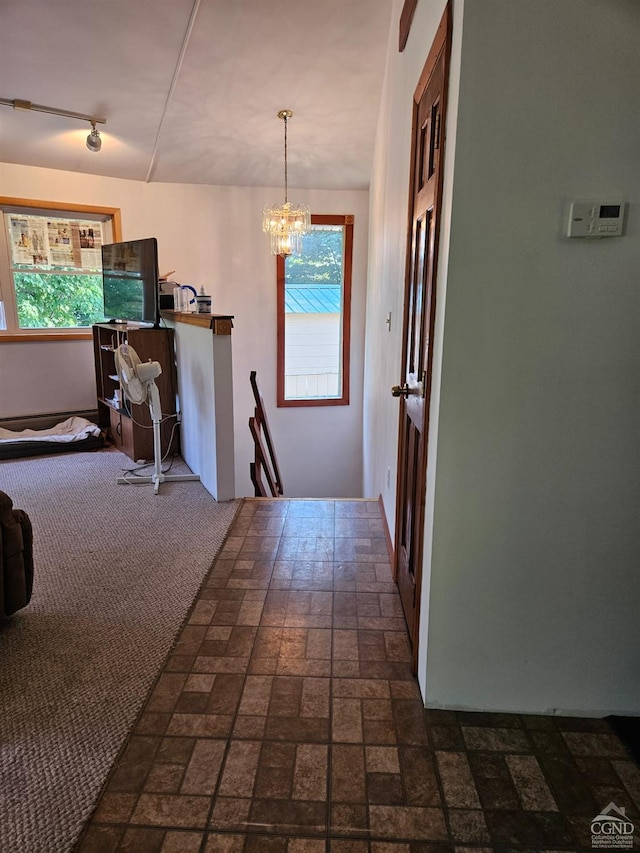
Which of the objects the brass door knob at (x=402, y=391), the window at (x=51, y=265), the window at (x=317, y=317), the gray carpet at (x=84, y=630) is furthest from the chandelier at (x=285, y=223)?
the brass door knob at (x=402, y=391)

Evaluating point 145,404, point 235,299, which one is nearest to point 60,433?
point 145,404

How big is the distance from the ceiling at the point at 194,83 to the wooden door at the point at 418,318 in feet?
6.19

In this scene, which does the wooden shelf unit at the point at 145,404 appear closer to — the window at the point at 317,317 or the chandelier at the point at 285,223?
the chandelier at the point at 285,223

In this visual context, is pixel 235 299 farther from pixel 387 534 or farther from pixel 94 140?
pixel 387 534

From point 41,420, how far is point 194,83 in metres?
3.19

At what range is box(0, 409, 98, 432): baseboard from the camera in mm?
4840

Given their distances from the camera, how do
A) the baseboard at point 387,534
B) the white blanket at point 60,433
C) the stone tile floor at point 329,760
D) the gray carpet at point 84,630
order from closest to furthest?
the stone tile floor at point 329,760 → the gray carpet at point 84,630 → the baseboard at point 387,534 → the white blanket at point 60,433

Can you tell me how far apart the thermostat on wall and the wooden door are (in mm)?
403

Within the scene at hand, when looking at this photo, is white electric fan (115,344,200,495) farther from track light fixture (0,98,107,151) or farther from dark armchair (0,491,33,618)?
track light fixture (0,98,107,151)

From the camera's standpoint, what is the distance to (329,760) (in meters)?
1.55

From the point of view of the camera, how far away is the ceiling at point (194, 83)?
324cm

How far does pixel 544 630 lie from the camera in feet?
5.55

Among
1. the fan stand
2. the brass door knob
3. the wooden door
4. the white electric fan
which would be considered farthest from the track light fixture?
the brass door knob

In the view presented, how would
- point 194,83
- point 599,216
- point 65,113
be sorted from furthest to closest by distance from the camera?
point 65,113, point 194,83, point 599,216
